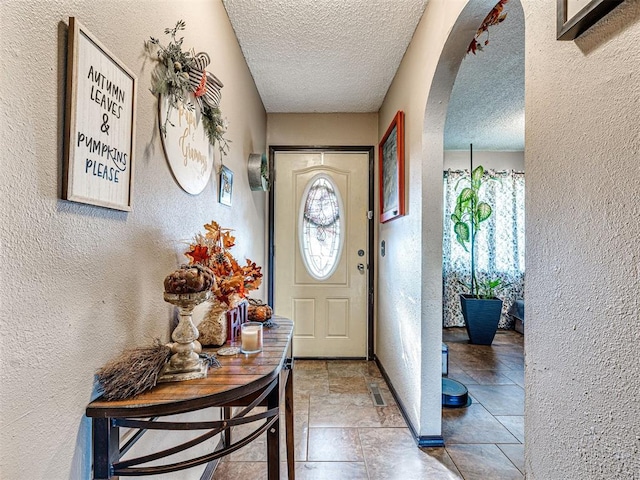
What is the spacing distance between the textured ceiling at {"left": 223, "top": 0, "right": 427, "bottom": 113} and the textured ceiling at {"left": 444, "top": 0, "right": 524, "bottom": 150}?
22.6 inches

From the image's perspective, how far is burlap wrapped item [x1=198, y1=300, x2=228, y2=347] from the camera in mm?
1197

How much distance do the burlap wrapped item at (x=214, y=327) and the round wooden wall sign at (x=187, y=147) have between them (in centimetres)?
50

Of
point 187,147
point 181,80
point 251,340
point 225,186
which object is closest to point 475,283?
point 225,186

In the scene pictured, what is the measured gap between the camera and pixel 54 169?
644mm

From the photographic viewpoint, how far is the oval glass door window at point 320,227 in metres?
3.22

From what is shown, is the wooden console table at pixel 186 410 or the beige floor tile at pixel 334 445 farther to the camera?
the beige floor tile at pixel 334 445

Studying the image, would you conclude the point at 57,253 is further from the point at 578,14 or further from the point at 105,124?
the point at 578,14

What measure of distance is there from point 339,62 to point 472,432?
2607 millimetres

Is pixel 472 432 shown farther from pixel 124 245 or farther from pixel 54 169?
pixel 54 169

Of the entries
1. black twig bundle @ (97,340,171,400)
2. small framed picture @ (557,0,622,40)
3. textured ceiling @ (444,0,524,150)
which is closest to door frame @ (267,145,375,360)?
textured ceiling @ (444,0,524,150)

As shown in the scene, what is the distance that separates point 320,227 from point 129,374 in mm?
2530

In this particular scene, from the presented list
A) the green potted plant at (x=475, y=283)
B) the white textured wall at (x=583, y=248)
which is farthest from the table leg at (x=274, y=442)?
the green potted plant at (x=475, y=283)

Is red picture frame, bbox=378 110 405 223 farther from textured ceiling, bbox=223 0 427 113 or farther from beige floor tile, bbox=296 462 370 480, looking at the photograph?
beige floor tile, bbox=296 462 370 480

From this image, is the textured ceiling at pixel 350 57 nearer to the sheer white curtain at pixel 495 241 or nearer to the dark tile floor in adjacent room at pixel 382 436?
the sheer white curtain at pixel 495 241
